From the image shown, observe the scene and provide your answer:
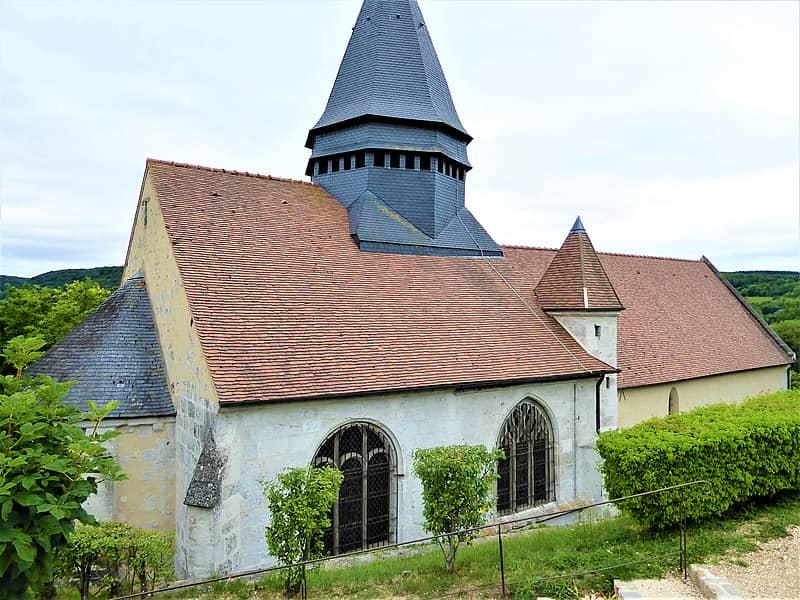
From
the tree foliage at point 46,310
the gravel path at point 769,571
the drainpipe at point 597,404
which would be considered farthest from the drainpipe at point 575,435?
the tree foliage at point 46,310

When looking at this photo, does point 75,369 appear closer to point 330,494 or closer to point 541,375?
point 330,494

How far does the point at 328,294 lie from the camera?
13.5 meters

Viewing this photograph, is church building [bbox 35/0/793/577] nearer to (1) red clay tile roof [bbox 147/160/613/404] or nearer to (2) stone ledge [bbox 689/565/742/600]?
(1) red clay tile roof [bbox 147/160/613/404]

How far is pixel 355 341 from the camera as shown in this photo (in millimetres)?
12625

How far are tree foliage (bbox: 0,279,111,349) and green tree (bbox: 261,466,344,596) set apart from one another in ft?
80.4

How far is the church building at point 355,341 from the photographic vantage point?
1095 centimetres

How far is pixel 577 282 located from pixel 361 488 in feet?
30.4

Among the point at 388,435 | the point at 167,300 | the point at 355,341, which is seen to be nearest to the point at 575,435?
the point at 388,435

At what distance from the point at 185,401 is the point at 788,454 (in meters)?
13.0

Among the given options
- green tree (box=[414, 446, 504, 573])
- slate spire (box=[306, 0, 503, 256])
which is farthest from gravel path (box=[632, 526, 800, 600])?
slate spire (box=[306, 0, 503, 256])

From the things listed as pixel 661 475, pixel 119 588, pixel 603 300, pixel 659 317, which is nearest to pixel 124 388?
pixel 119 588

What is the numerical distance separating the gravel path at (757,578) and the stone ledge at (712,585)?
0.34 feet

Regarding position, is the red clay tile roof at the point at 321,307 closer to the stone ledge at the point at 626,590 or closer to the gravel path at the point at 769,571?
the stone ledge at the point at 626,590

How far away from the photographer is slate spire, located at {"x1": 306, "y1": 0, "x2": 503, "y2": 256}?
17688 millimetres
